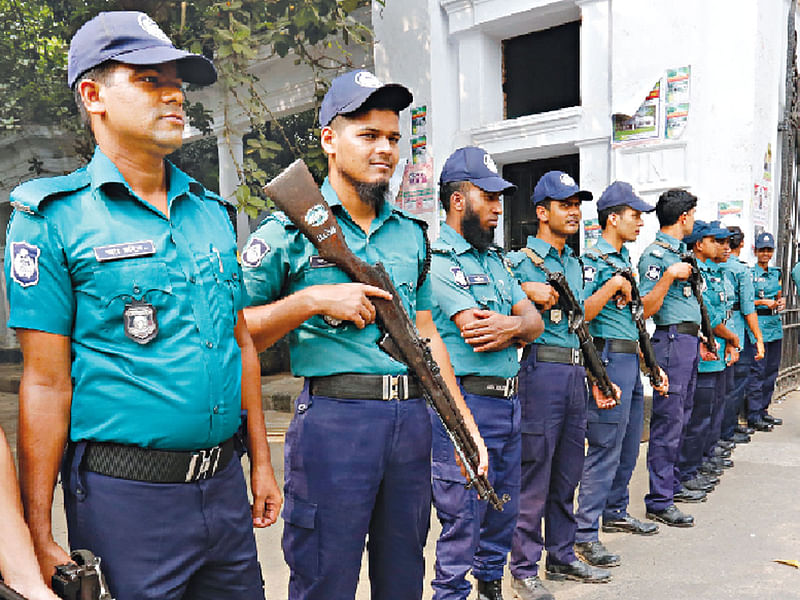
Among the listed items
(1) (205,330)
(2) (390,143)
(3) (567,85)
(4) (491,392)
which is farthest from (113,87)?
(3) (567,85)

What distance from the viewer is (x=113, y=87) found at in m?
1.57

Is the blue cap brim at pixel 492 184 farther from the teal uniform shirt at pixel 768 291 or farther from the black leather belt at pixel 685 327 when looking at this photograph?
the teal uniform shirt at pixel 768 291

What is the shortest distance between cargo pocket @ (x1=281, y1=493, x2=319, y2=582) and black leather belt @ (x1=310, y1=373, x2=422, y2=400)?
0.34 m

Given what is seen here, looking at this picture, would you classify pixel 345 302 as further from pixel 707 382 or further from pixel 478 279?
pixel 707 382

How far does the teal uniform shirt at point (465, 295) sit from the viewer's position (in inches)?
114

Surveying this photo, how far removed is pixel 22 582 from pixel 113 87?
106 centimetres

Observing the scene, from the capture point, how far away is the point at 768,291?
751 centimetres

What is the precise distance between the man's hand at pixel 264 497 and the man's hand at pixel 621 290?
9.02 feet

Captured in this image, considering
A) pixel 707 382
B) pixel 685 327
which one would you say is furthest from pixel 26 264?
pixel 707 382

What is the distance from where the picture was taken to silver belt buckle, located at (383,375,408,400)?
2.08 m

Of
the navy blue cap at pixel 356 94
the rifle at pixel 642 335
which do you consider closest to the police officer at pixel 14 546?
the navy blue cap at pixel 356 94

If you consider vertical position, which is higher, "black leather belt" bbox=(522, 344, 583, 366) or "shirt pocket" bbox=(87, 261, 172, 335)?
"shirt pocket" bbox=(87, 261, 172, 335)

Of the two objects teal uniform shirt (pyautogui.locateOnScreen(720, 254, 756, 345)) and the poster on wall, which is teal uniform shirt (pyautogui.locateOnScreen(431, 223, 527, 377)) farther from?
the poster on wall

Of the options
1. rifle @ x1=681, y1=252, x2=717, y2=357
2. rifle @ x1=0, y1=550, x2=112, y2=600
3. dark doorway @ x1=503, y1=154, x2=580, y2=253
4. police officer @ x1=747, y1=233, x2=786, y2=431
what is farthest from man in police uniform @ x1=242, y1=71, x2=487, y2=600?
police officer @ x1=747, y1=233, x2=786, y2=431
